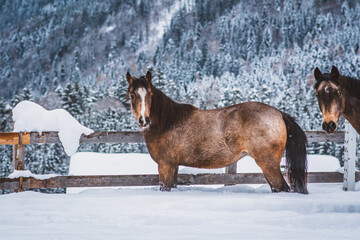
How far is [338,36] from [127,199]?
138148 mm

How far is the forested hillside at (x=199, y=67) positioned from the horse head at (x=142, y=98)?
73.8 ft

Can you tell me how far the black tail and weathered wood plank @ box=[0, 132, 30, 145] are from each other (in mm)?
4750

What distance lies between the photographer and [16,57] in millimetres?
173000

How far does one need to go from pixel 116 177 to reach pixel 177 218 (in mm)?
3292

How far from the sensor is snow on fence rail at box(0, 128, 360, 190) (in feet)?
19.2

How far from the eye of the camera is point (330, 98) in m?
4.47

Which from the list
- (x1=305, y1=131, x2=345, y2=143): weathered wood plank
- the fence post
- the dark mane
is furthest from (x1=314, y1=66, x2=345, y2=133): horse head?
(x1=305, y1=131, x2=345, y2=143): weathered wood plank

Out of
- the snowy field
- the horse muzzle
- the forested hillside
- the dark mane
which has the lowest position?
the snowy field

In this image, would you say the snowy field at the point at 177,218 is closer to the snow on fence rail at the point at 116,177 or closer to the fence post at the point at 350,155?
the snow on fence rail at the point at 116,177

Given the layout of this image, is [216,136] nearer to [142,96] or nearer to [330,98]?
[142,96]

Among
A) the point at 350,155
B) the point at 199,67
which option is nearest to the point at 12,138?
Result: the point at 350,155

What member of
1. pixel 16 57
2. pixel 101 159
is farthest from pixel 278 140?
pixel 16 57

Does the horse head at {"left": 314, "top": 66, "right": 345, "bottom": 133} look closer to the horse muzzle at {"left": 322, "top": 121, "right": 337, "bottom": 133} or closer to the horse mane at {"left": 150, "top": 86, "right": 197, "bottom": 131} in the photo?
the horse muzzle at {"left": 322, "top": 121, "right": 337, "bottom": 133}

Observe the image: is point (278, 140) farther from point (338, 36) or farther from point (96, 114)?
point (338, 36)
